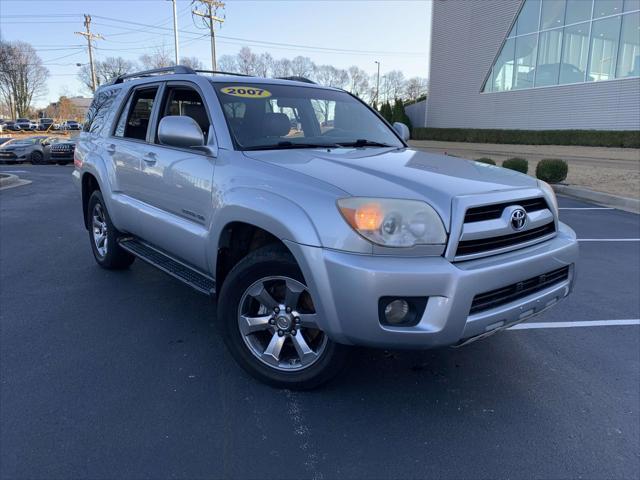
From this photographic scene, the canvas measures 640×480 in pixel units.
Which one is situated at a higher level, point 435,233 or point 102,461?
point 435,233

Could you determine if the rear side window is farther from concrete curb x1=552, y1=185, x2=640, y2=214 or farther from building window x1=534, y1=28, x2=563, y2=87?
building window x1=534, y1=28, x2=563, y2=87

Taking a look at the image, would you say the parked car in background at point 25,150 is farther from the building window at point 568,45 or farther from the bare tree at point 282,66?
the bare tree at point 282,66

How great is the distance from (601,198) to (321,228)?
11674 mm

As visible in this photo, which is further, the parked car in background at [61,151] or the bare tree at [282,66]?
the bare tree at [282,66]

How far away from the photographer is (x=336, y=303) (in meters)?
2.50

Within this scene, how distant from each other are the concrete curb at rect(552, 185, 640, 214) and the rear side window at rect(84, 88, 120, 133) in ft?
34.3

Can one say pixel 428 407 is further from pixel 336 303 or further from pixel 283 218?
pixel 283 218

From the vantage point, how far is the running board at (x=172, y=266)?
11.6 ft

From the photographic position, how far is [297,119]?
12.8 ft

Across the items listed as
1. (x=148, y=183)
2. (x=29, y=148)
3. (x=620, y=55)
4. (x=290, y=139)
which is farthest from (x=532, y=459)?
(x=29, y=148)

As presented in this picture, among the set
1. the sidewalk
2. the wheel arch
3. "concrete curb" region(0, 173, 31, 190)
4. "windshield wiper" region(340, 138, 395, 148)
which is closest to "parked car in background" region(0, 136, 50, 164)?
"concrete curb" region(0, 173, 31, 190)

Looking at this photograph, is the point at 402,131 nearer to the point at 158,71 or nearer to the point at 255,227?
the point at 255,227

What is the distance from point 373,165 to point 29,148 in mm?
26285

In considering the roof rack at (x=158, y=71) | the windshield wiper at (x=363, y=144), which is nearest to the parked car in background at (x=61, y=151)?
the roof rack at (x=158, y=71)
